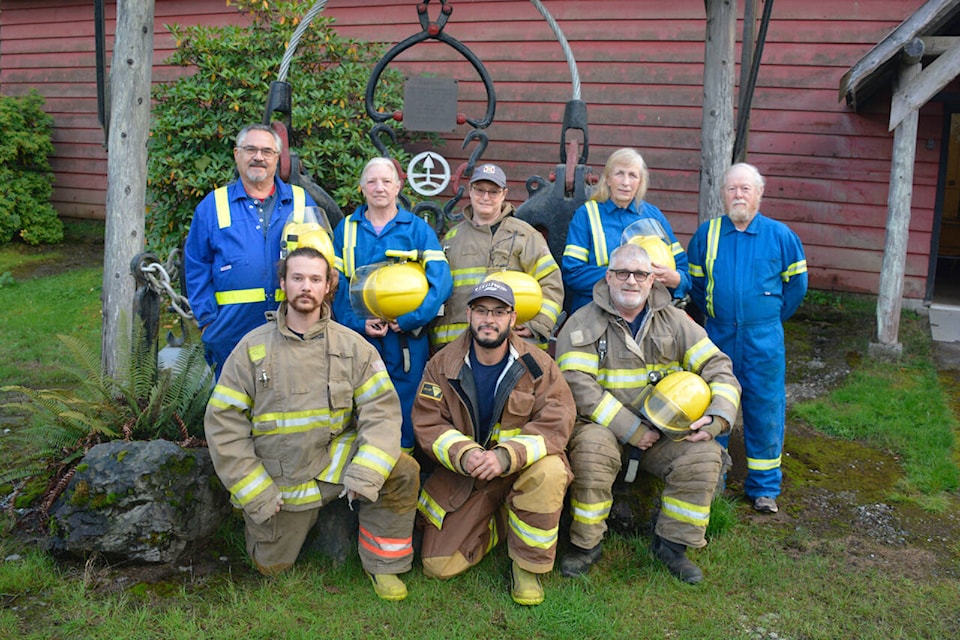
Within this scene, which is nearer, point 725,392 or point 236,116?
point 725,392

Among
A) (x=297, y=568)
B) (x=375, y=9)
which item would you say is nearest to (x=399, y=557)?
(x=297, y=568)

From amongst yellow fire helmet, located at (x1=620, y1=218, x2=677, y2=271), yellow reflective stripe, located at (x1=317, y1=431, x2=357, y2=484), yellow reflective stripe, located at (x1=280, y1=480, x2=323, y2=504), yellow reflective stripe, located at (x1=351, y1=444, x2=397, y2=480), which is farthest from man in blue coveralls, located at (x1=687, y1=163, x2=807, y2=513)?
yellow reflective stripe, located at (x1=280, y1=480, x2=323, y2=504)

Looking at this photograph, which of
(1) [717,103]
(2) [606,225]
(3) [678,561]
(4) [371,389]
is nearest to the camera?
(4) [371,389]

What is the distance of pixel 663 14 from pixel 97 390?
24.5 feet

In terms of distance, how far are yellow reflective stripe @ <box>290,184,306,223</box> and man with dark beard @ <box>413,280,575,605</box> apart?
48.2 inches

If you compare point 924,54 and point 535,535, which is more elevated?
point 924,54

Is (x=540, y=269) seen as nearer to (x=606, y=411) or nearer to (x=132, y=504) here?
(x=606, y=411)

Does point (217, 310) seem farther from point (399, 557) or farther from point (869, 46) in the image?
point (869, 46)

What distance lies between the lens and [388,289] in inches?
159

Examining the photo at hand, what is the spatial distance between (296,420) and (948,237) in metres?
13.0

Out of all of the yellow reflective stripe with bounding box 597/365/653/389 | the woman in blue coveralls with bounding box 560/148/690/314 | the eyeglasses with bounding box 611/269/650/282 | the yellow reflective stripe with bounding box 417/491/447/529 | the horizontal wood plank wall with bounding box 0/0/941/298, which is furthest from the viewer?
the horizontal wood plank wall with bounding box 0/0/941/298

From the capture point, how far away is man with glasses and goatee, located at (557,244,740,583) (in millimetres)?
3781

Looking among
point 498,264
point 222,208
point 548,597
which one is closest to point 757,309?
point 498,264

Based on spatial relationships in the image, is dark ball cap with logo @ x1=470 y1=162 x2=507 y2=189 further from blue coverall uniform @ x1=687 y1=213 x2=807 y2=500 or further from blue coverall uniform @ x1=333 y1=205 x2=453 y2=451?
blue coverall uniform @ x1=687 y1=213 x2=807 y2=500
